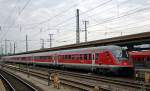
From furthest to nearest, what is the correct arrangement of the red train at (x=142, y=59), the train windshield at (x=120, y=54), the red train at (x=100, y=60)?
the red train at (x=142, y=59)
the train windshield at (x=120, y=54)
the red train at (x=100, y=60)

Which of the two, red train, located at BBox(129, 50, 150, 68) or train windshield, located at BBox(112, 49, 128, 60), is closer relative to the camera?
train windshield, located at BBox(112, 49, 128, 60)

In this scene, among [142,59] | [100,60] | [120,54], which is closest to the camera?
[120,54]

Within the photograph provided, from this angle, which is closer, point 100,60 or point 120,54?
point 120,54

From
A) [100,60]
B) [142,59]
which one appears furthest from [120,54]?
[142,59]

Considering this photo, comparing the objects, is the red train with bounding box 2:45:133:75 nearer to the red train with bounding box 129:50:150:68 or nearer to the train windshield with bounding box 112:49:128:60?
the train windshield with bounding box 112:49:128:60

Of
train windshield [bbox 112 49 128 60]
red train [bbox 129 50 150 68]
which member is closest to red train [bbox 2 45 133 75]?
train windshield [bbox 112 49 128 60]

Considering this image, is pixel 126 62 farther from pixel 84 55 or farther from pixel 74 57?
pixel 74 57

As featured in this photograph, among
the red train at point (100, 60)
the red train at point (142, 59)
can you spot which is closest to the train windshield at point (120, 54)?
the red train at point (100, 60)

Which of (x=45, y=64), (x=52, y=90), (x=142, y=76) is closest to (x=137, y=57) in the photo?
(x=142, y=76)

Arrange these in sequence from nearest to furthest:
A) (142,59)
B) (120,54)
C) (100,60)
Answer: (120,54) → (100,60) → (142,59)

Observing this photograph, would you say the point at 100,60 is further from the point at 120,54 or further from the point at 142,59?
the point at 142,59

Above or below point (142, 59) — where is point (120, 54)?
above

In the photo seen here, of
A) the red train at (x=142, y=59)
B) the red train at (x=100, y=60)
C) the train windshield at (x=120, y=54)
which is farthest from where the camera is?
the red train at (x=142, y=59)

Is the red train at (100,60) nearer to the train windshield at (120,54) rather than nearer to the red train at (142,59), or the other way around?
the train windshield at (120,54)
